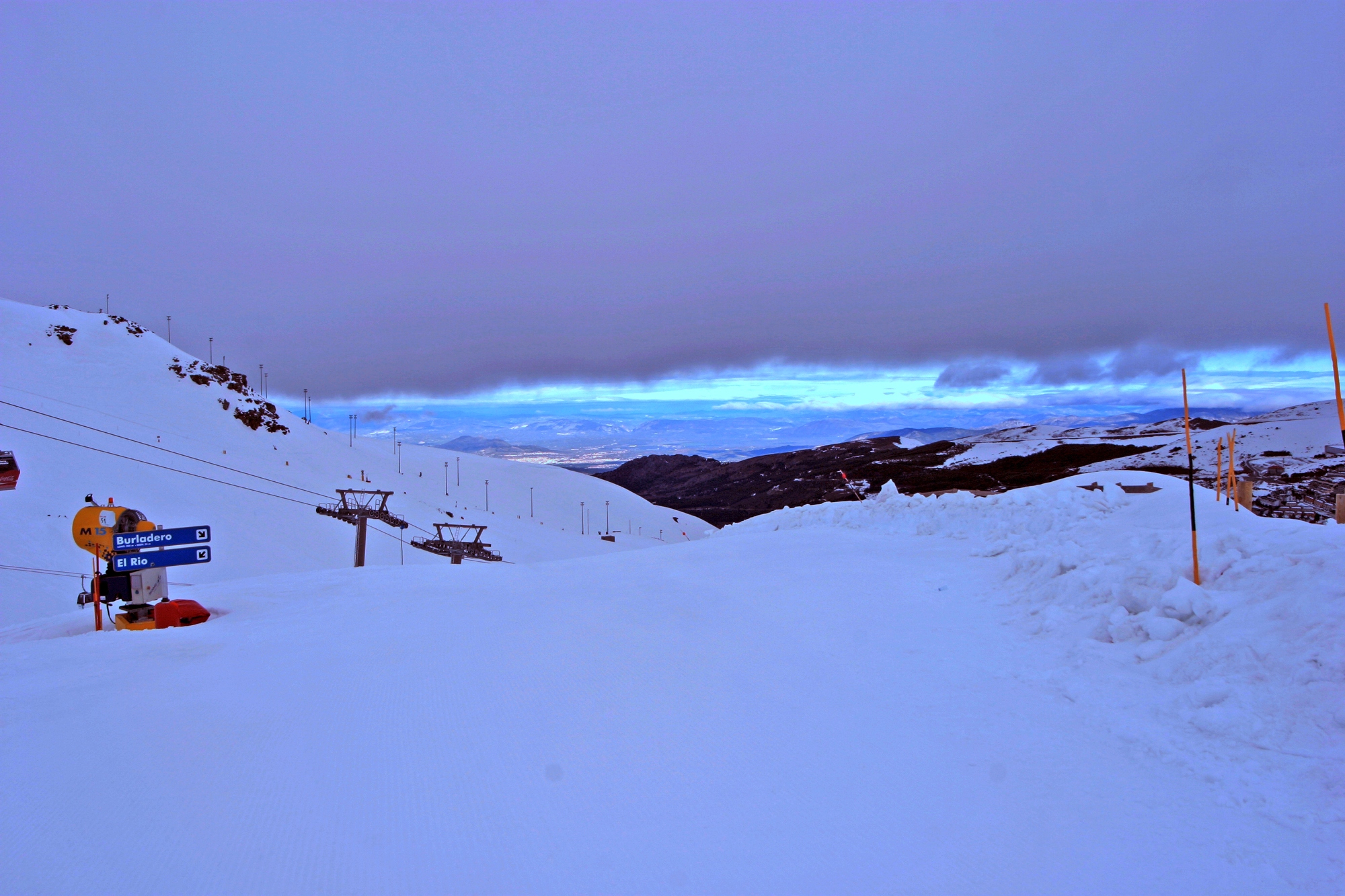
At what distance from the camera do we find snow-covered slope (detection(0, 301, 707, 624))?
99.7ft

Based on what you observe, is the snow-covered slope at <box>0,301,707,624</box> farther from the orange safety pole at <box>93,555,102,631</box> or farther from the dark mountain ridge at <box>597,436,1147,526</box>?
the dark mountain ridge at <box>597,436,1147,526</box>

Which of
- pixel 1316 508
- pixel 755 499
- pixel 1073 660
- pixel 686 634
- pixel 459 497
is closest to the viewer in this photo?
pixel 1073 660

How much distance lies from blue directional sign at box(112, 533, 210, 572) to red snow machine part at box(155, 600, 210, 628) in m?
0.69

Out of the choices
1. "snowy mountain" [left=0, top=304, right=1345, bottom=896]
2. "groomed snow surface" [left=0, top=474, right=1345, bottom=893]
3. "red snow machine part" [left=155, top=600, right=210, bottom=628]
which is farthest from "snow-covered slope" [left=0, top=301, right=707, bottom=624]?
"groomed snow surface" [left=0, top=474, right=1345, bottom=893]

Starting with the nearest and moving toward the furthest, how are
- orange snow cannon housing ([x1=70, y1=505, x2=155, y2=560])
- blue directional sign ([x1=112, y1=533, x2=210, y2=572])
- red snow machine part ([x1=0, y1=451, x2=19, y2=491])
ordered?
1. orange snow cannon housing ([x1=70, y1=505, x2=155, y2=560])
2. blue directional sign ([x1=112, y1=533, x2=210, y2=572])
3. red snow machine part ([x1=0, y1=451, x2=19, y2=491])

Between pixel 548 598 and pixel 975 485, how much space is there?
200 ft

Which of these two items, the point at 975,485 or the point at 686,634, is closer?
the point at 686,634

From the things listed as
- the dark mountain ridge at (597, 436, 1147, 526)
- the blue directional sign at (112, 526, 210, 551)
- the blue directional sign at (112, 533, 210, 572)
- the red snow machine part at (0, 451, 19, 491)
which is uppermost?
the red snow machine part at (0, 451, 19, 491)

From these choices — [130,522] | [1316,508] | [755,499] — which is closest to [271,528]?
[130,522]

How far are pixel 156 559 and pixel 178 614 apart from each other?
1.02 m

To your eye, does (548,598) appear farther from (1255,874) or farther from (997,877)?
(1255,874)

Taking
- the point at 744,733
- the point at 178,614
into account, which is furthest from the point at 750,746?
the point at 178,614

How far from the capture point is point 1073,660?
21.7ft

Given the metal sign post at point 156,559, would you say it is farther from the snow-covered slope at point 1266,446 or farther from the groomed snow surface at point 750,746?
the snow-covered slope at point 1266,446
